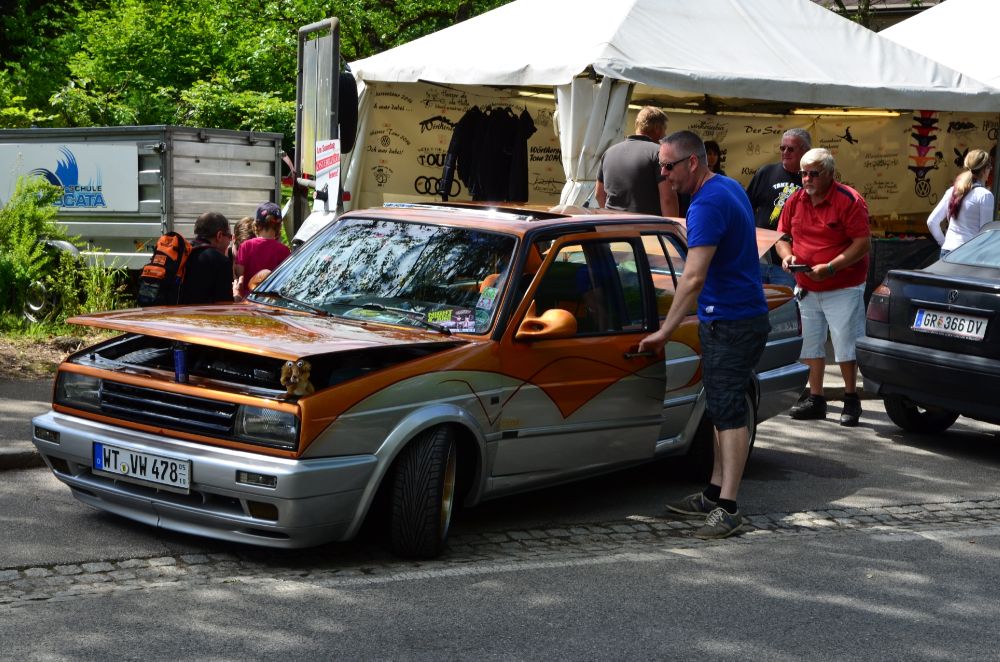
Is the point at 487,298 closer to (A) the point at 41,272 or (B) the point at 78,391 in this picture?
(B) the point at 78,391

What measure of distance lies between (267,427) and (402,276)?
140cm

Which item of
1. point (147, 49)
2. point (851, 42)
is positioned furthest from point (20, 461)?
point (147, 49)

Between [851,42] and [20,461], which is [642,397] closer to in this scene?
[20,461]

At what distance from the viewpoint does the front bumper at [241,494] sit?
503 centimetres

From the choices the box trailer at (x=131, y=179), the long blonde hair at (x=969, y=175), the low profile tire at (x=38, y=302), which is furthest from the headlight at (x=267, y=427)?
the long blonde hair at (x=969, y=175)

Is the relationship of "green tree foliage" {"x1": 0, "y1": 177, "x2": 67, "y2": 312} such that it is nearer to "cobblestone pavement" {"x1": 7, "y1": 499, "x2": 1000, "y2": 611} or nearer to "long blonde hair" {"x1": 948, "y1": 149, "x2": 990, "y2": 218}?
"cobblestone pavement" {"x1": 7, "y1": 499, "x2": 1000, "y2": 611}

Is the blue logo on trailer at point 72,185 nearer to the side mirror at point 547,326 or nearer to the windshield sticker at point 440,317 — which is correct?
the windshield sticker at point 440,317

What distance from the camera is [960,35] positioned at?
16.8 metres

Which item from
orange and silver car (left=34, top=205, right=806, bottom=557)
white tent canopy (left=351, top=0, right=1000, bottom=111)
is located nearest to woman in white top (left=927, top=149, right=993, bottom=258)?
white tent canopy (left=351, top=0, right=1000, bottom=111)

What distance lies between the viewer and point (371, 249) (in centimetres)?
643

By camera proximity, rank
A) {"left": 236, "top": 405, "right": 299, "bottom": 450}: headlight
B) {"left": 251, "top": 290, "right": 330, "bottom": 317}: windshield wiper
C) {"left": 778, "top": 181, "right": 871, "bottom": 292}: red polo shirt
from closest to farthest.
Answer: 1. {"left": 236, "top": 405, "right": 299, "bottom": 450}: headlight
2. {"left": 251, "top": 290, "right": 330, "bottom": 317}: windshield wiper
3. {"left": 778, "top": 181, "right": 871, "bottom": 292}: red polo shirt

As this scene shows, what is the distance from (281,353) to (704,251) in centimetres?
222

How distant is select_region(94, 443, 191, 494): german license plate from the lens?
5.20 metres

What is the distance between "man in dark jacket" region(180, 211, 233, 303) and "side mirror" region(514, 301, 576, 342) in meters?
3.13
